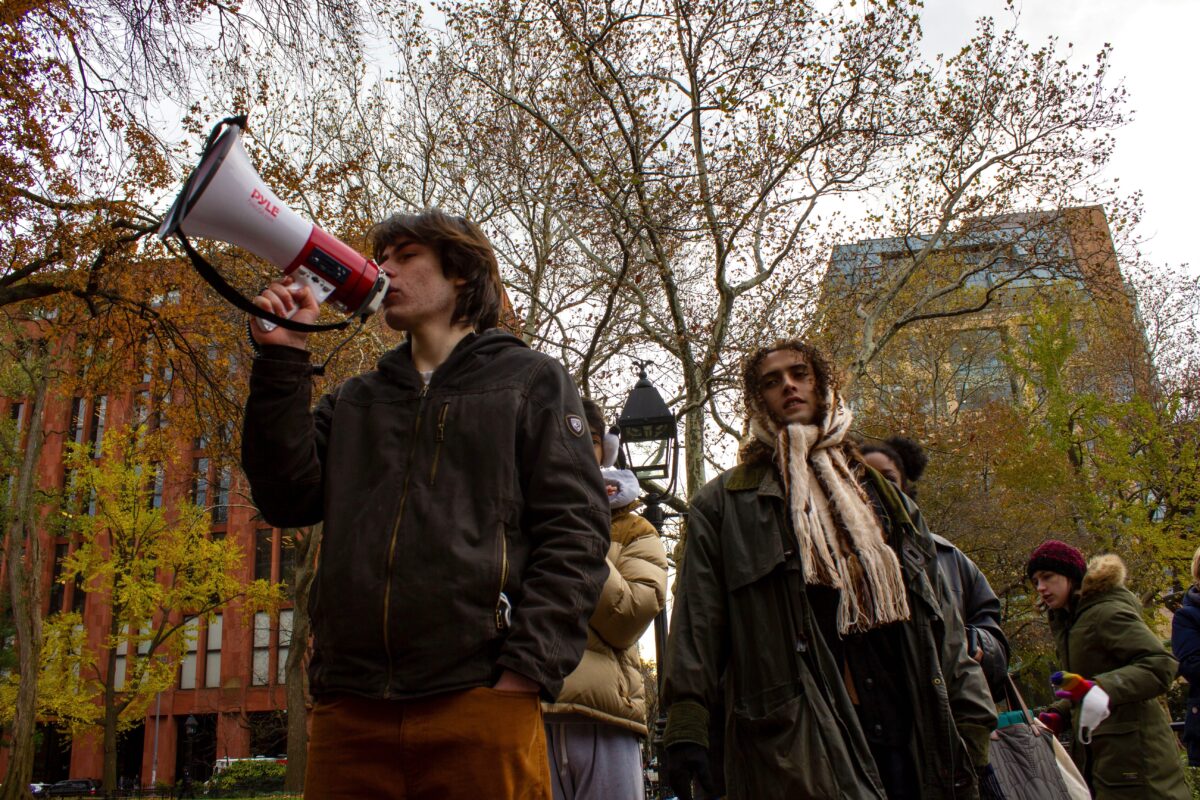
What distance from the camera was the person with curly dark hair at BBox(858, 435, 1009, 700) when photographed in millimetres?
3645

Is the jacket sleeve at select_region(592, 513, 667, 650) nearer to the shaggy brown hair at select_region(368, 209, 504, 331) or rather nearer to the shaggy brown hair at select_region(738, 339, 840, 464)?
the shaggy brown hair at select_region(738, 339, 840, 464)

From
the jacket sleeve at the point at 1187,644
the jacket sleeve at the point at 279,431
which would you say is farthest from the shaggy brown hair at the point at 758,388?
the jacket sleeve at the point at 1187,644

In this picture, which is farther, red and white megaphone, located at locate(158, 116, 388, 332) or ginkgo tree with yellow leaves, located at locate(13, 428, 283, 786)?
ginkgo tree with yellow leaves, located at locate(13, 428, 283, 786)

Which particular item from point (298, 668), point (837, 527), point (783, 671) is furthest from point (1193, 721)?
point (298, 668)

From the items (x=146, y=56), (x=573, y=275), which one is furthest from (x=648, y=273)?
(x=146, y=56)

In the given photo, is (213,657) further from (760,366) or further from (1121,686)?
(760,366)

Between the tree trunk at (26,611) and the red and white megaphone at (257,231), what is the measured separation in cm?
1712

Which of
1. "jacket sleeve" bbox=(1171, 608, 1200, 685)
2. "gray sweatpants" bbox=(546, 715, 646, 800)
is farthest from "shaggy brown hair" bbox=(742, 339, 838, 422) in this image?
"jacket sleeve" bbox=(1171, 608, 1200, 685)

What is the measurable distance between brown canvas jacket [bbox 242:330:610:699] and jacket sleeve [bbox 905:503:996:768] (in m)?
1.42

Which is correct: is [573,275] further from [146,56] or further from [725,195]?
[146,56]

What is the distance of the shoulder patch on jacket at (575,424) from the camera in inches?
89.3

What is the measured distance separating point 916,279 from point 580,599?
19.5m

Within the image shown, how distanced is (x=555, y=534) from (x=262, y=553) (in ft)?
149

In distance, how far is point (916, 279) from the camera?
2000cm
